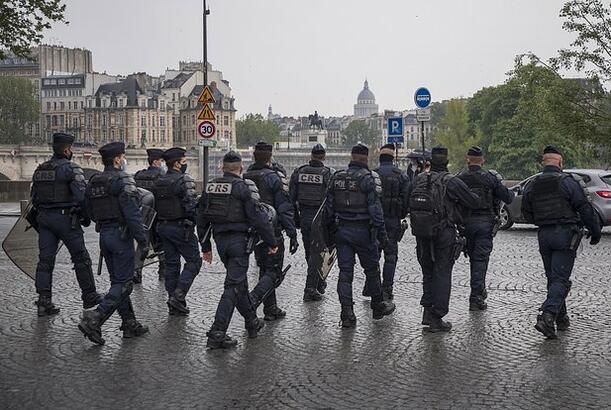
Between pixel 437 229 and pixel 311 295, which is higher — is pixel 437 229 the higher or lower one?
the higher one

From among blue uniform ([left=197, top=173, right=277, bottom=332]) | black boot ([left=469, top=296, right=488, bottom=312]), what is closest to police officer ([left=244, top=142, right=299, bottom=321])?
blue uniform ([left=197, top=173, right=277, bottom=332])

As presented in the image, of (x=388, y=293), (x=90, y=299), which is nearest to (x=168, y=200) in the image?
(x=90, y=299)

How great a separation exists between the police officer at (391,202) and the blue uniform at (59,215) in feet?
11.9

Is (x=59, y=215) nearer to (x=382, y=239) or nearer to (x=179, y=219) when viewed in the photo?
(x=179, y=219)

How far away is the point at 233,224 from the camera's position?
988 centimetres

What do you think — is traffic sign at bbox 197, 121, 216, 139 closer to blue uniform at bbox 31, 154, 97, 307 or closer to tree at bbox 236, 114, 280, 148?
blue uniform at bbox 31, 154, 97, 307

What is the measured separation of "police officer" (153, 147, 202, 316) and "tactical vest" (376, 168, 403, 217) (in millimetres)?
2494

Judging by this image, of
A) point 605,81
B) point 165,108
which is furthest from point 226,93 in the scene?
point 605,81

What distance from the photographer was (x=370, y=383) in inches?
324

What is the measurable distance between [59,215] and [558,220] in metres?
5.52

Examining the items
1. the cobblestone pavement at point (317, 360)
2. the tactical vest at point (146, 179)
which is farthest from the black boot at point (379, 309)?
the tactical vest at point (146, 179)

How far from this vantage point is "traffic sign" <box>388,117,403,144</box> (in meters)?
27.5

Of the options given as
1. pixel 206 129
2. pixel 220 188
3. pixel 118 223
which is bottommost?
pixel 118 223

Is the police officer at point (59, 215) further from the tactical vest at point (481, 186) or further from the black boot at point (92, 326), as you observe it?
the tactical vest at point (481, 186)
